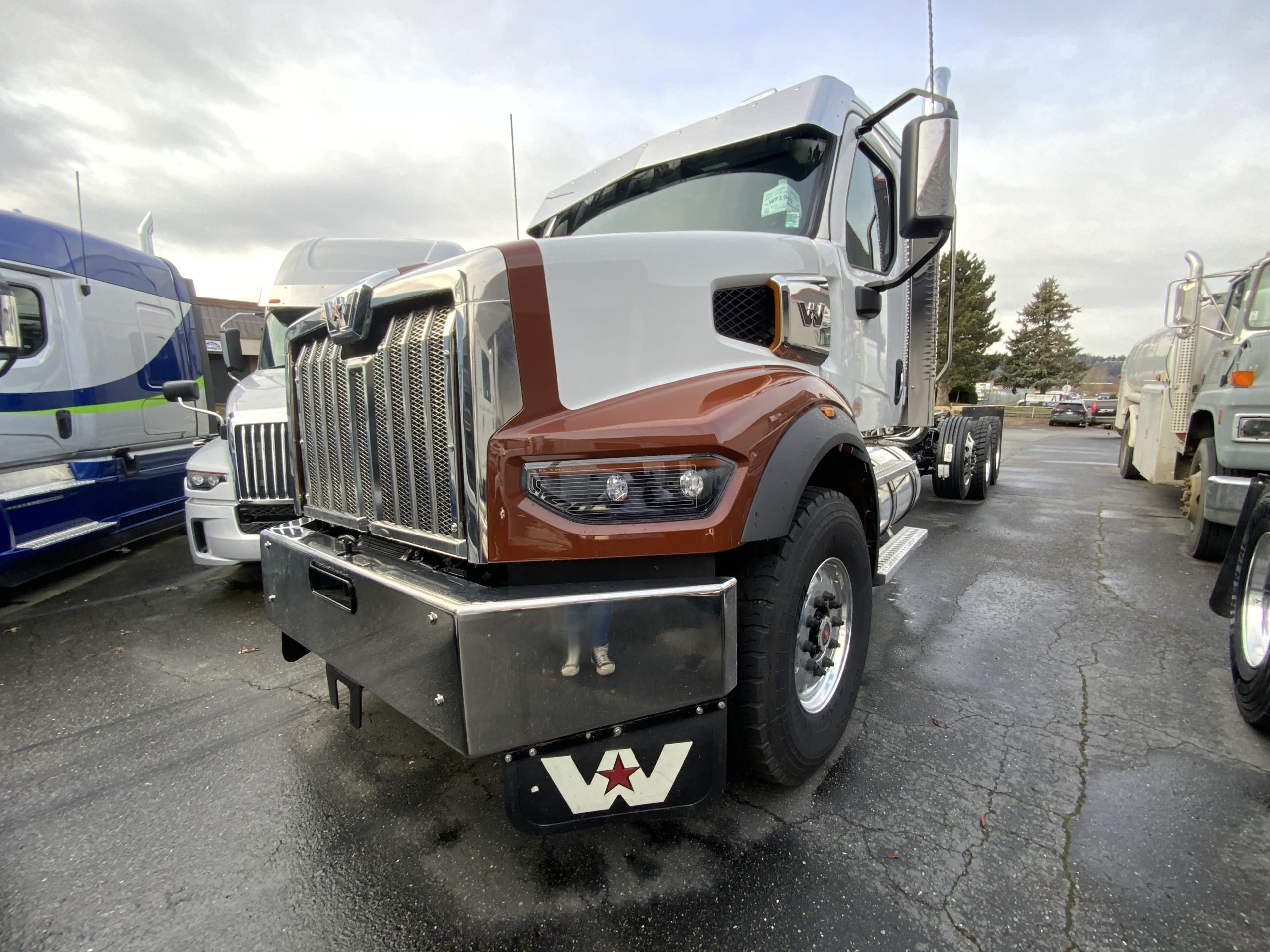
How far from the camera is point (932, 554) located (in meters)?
5.91

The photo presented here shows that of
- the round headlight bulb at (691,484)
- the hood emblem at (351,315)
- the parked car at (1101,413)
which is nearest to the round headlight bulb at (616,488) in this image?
the round headlight bulb at (691,484)

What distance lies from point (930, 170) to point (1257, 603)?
2.55 m

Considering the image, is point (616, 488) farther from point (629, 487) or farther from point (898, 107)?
point (898, 107)

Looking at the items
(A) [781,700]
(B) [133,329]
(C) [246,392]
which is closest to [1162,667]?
(A) [781,700]

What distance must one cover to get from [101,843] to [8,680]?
214 centimetres

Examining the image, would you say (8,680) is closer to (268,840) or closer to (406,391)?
(268,840)

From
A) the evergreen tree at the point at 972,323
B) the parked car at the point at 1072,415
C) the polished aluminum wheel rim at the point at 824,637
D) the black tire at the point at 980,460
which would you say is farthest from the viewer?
the evergreen tree at the point at 972,323

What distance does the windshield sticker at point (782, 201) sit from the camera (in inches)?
115

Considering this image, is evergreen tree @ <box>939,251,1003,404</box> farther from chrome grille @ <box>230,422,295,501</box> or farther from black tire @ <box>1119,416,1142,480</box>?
chrome grille @ <box>230,422,295,501</box>

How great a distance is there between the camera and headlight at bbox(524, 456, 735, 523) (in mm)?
1704

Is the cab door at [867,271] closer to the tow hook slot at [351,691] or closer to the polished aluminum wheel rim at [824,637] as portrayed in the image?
the polished aluminum wheel rim at [824,637]

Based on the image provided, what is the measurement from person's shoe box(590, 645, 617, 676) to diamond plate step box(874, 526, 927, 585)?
1.61m

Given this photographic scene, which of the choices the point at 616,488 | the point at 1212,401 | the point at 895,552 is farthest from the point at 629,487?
the point at 1212,401

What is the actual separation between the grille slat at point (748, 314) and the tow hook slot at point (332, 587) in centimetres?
146
